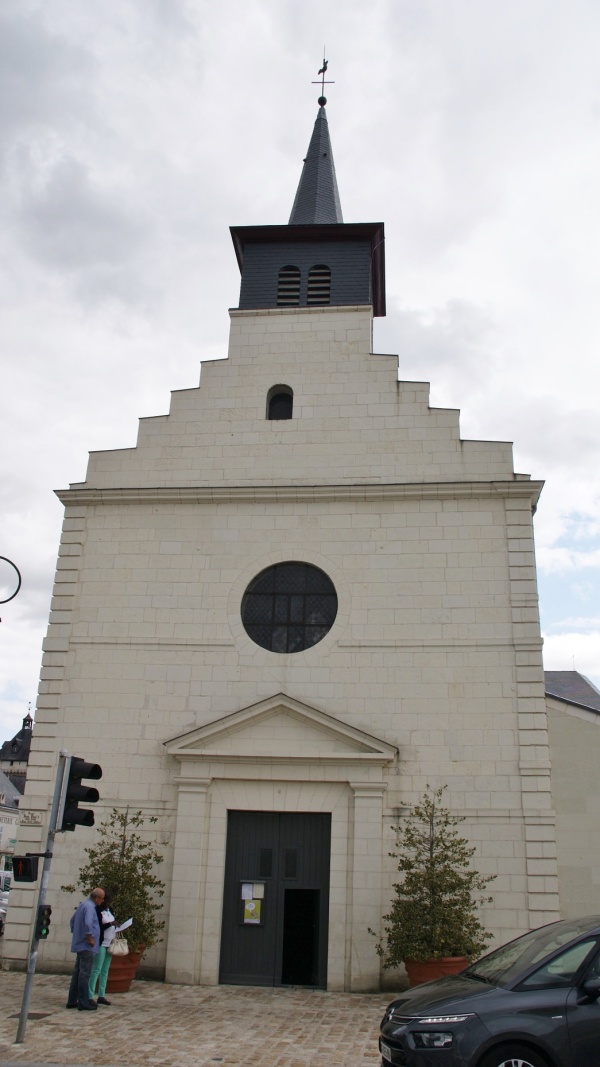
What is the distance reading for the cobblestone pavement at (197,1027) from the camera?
8.00 metres

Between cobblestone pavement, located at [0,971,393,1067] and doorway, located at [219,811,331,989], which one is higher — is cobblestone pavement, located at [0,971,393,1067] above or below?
below

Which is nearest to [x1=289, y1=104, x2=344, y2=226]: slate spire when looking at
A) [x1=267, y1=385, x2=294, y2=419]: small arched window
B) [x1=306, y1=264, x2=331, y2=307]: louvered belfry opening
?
[x1=306, y1=264, x2=331, y2=307]: louvered belfry opening

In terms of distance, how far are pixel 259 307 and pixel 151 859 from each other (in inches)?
413

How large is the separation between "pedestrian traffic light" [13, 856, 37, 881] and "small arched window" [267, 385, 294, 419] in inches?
369

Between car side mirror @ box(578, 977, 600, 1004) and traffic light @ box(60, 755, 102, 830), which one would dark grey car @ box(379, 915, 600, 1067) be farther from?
traffic light @ box(60, 755, 102, 830)

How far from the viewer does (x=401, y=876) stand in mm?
12500

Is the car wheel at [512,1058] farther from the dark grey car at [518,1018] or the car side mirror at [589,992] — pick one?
the car side mirror at [589,992]

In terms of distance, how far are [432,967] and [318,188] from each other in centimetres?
1679

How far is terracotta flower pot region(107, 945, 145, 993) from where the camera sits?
1134 centimetres

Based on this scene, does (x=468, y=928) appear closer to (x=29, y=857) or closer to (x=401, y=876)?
(x=401, y=876)

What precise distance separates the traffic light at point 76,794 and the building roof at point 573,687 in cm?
1174

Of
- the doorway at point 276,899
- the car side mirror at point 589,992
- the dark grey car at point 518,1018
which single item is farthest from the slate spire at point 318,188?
the car side mirror at point 589,992

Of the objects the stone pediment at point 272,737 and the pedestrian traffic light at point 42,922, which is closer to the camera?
the pedestrian traffic light at point 42,922

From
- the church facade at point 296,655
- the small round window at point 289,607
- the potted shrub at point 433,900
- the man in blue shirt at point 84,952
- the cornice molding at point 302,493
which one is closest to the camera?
the man in blue shirt at point 84,952
